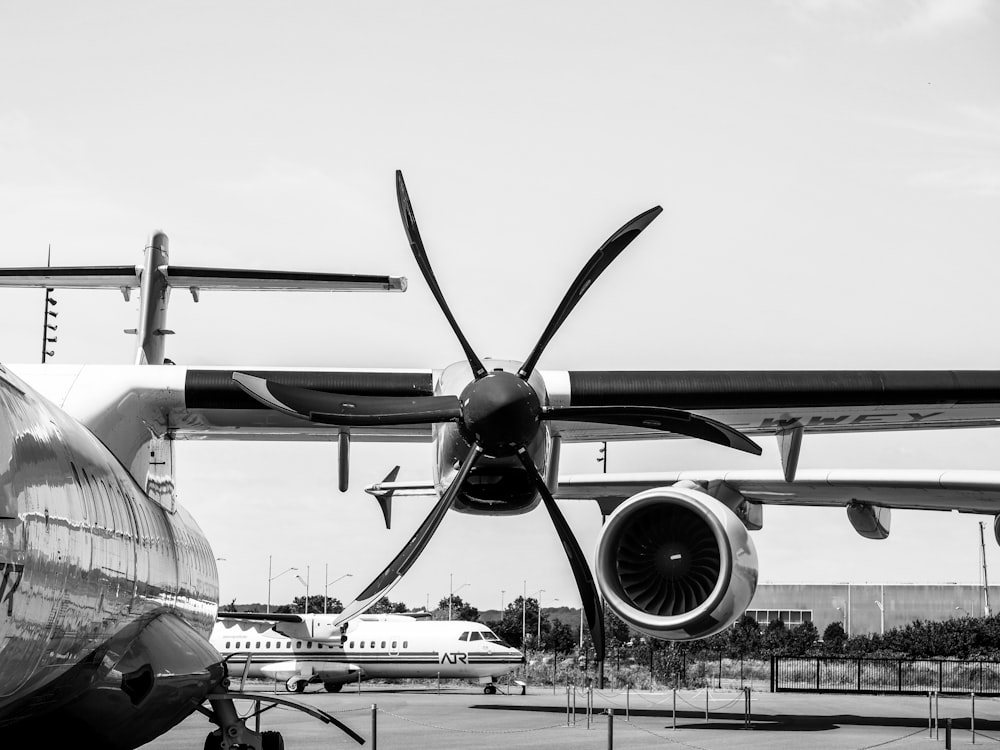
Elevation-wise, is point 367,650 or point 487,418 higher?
point 487,418

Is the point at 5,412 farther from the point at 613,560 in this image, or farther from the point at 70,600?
the point at 613,560

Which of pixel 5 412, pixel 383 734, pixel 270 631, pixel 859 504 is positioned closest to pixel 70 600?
pixel 5 412

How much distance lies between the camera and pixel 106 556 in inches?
286

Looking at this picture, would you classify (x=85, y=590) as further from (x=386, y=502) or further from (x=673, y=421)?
(x=386, y=502)

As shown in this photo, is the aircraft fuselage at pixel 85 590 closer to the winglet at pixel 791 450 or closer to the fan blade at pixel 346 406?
the fan blade at pixel 346 406

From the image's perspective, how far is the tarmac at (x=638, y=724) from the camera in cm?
1767

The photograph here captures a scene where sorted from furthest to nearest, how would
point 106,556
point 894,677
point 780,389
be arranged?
1. point 894,677
2. point 780,389
3. point 106,556

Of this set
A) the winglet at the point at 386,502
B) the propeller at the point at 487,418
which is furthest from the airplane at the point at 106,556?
the winglet at the point at 386,502

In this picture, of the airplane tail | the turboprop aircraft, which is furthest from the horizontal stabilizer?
the turboprop aircraft

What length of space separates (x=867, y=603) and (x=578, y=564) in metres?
57.1

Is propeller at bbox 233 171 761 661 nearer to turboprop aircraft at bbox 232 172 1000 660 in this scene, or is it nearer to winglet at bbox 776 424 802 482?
turboprop aircraft at bbox 232 172 1000 660

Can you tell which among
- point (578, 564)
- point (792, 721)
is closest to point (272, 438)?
point (578, 564)

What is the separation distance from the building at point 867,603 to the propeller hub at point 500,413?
54514 mm

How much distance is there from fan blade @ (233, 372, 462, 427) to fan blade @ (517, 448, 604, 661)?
65cm
